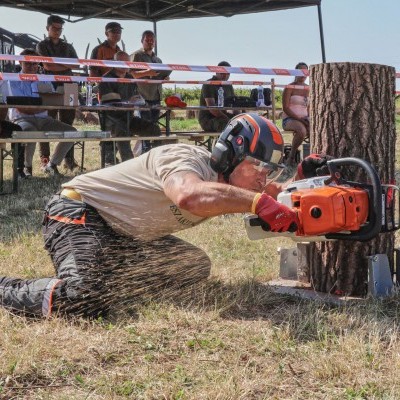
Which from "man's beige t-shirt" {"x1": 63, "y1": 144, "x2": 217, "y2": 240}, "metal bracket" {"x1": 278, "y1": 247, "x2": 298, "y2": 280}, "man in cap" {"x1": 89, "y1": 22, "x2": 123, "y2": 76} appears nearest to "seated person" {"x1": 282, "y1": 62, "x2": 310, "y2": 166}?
"man in cap" {"x1": 89, "y1": 22, "x2": 123, "y2": 76}

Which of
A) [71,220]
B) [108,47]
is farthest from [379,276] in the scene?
[108,47]

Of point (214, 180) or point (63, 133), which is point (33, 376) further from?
point (63, 133)

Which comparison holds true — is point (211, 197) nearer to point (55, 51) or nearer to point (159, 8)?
point (55, 51)

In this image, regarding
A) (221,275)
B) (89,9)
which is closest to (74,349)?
(221,275)

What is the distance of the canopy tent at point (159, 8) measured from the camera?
1255 cm

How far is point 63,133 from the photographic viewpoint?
7957 mm

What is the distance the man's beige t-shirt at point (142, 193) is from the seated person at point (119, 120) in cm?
555

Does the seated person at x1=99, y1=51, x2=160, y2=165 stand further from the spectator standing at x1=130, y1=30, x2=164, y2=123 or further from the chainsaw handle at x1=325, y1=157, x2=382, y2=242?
the chainsaw handle at x1=325, y1=157, x2=382, y2=242

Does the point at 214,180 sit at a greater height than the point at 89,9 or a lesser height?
lesser

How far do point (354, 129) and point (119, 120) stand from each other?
6.13 m

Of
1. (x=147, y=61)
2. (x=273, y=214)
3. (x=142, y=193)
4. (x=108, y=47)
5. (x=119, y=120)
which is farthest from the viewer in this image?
(x=147, y=61)

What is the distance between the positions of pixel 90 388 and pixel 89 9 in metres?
11.3

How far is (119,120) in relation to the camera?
9.45 m

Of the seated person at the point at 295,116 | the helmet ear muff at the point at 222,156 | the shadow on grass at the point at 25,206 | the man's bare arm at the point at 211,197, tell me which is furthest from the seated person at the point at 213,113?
the man's bare arm at the point at 211,197
